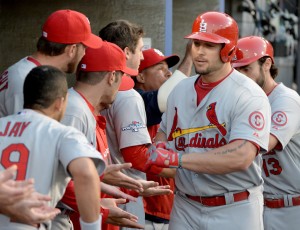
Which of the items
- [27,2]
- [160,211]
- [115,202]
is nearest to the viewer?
[115,202]

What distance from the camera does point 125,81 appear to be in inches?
238

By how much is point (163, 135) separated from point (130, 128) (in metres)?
0.25

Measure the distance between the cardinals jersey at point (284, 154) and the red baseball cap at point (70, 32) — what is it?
1702mm

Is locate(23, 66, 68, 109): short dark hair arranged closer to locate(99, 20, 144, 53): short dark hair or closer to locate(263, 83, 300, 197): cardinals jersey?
locate(99, 20, 144, 53): short dark hair

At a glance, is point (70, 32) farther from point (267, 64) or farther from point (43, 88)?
point (267, 64)

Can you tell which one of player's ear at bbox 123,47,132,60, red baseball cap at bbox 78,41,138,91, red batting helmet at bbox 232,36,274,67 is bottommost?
red batting helmet at bbox 232,36,274,67

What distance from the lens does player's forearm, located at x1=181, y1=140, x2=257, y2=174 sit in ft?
17.2

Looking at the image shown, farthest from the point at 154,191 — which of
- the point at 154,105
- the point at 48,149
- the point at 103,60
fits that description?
the point at 48,149

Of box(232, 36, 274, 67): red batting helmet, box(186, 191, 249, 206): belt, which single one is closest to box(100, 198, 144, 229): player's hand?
box(186, 191, 249, 206): belt

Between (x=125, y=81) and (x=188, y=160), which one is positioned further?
(x=125, y=81)

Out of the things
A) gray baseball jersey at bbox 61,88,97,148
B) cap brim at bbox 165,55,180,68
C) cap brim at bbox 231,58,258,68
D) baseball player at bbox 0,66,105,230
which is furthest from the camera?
cap brim at bbox 165,55,180,68

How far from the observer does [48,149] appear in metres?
4.25

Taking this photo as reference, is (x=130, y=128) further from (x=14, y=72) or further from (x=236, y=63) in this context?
(x=236, y=63)

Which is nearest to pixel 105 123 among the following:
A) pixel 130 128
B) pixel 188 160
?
pixel 130 128
